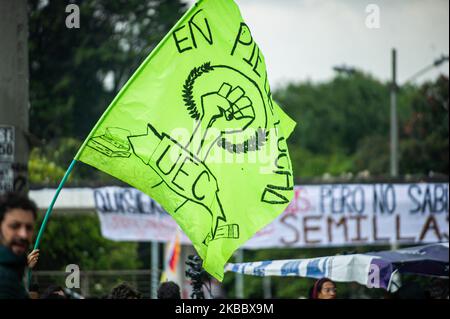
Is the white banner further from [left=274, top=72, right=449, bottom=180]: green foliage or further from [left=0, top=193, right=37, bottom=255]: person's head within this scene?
[left=274, top=72, right=449, bottom=180]: green foliage

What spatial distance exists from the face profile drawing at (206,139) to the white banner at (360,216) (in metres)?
11.3

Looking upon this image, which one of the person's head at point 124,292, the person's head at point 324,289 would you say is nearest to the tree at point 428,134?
the person's head at point 324,289

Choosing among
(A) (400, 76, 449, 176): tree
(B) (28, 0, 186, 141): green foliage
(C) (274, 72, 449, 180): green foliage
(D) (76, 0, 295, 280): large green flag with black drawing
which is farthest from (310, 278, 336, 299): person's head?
(C) (274, 72, 449, 180): green foliage

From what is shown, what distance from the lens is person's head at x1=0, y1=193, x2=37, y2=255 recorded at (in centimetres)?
466

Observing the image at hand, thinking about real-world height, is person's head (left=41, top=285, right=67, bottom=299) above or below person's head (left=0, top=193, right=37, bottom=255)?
below

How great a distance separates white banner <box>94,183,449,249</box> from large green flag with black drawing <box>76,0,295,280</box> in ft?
37.2

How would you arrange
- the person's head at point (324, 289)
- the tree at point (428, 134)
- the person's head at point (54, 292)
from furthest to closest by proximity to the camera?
the tree at point (428, 134)
the person's head at point (324, 289)
the person's head at point (54, 292)

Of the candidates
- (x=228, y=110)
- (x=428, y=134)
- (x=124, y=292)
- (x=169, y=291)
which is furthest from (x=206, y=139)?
(x=428, y=134)

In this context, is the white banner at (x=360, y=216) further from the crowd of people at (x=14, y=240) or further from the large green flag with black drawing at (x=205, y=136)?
the crowd of people at (x=14, y=240)

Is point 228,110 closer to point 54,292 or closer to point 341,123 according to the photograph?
point 54,292

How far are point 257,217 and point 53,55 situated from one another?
128 feet

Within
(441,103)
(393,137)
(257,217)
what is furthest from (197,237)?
(441,103)

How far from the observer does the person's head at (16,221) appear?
4.66 m
